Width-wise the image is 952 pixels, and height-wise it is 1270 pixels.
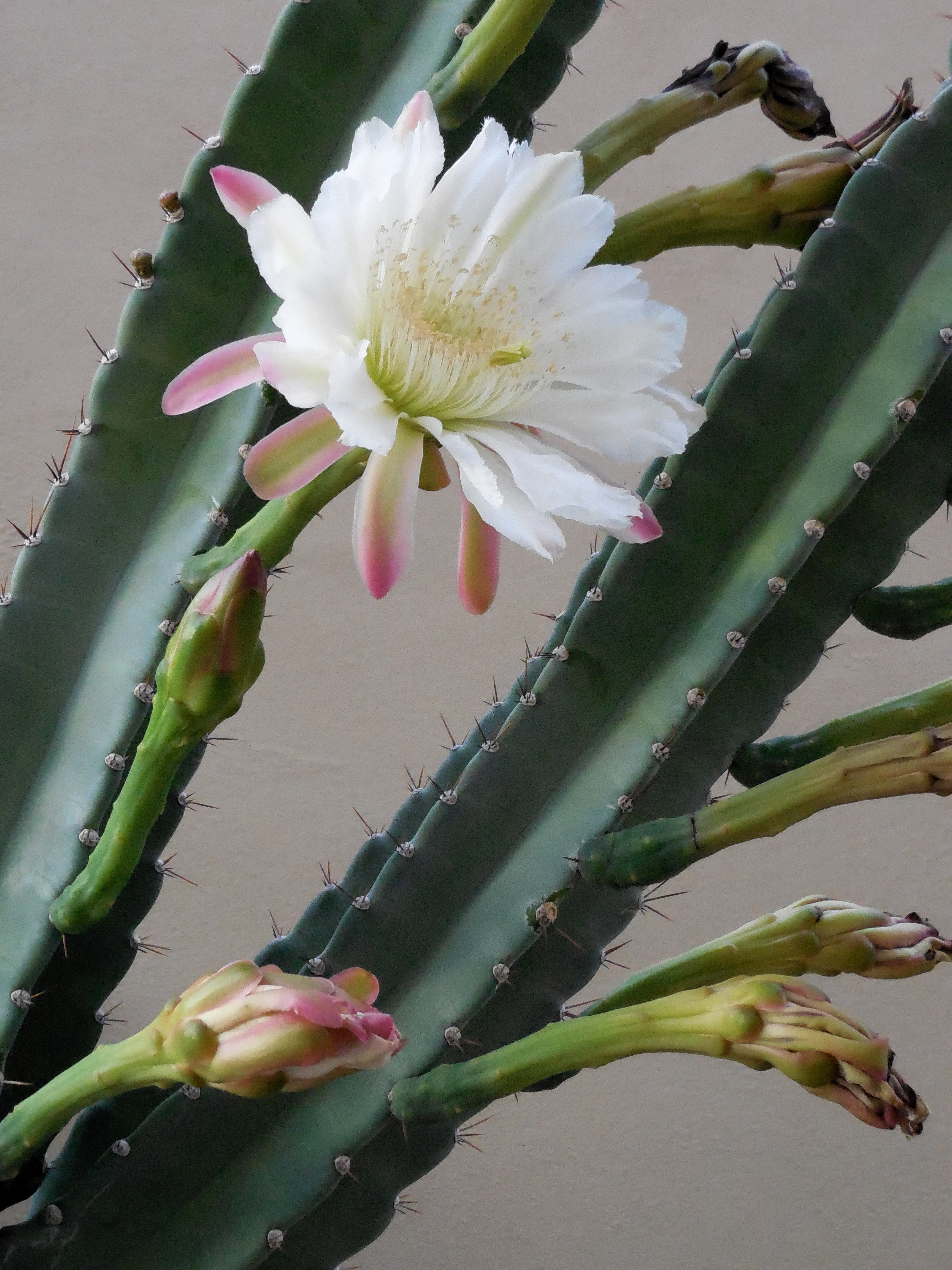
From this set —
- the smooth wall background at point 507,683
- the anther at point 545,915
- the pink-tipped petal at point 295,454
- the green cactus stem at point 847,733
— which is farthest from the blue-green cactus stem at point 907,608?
the smooth wall background at point 507,683

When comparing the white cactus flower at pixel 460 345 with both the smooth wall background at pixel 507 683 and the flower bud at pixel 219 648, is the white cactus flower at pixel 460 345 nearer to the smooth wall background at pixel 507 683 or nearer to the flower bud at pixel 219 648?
the flower bud at pixel 219 648

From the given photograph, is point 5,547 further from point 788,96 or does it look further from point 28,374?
point 788,96

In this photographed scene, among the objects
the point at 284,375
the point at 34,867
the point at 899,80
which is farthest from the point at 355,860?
the point at 899,80

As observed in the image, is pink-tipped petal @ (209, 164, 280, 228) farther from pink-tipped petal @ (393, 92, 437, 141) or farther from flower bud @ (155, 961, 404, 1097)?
flower bud @ (155, 961, 404, 1097)

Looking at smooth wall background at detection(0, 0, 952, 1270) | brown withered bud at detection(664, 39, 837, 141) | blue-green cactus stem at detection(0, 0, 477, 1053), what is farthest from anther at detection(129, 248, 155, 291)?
smooth wall background at detection(0, 0, 952, 1270)

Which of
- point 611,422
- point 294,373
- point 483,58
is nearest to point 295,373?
point 294,373

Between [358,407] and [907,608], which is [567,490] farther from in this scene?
[907,608]
